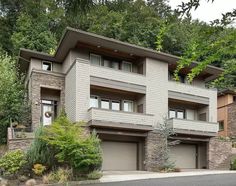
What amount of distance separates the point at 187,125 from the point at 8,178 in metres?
13.7

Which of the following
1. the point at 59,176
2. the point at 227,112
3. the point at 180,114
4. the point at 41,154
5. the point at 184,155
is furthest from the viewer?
the point at 227,112

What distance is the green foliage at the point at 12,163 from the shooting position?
19.4 metres

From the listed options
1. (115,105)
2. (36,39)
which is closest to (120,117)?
(115,105)

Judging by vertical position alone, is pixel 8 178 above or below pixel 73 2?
below

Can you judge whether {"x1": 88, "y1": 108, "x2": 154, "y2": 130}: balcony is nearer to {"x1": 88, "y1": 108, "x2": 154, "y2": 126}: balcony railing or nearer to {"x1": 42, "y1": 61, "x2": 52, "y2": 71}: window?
{"x1": 88, "y1": 108, "x2": 154, "y2": 126}: balcony railing

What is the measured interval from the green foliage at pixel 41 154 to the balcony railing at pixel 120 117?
4984 mm

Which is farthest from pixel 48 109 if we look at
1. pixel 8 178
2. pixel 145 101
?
pixel 8 178

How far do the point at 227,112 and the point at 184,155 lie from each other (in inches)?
371

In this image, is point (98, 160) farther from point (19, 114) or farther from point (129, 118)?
point (19, 114)

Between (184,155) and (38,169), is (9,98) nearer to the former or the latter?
(38,169)

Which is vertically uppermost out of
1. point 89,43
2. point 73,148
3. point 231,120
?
point 89,43

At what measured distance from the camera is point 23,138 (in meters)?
23.1

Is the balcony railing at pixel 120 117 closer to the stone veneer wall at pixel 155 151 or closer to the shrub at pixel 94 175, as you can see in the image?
the stone veneer wall at pixel 155 151

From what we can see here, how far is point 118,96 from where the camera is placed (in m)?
27.6
